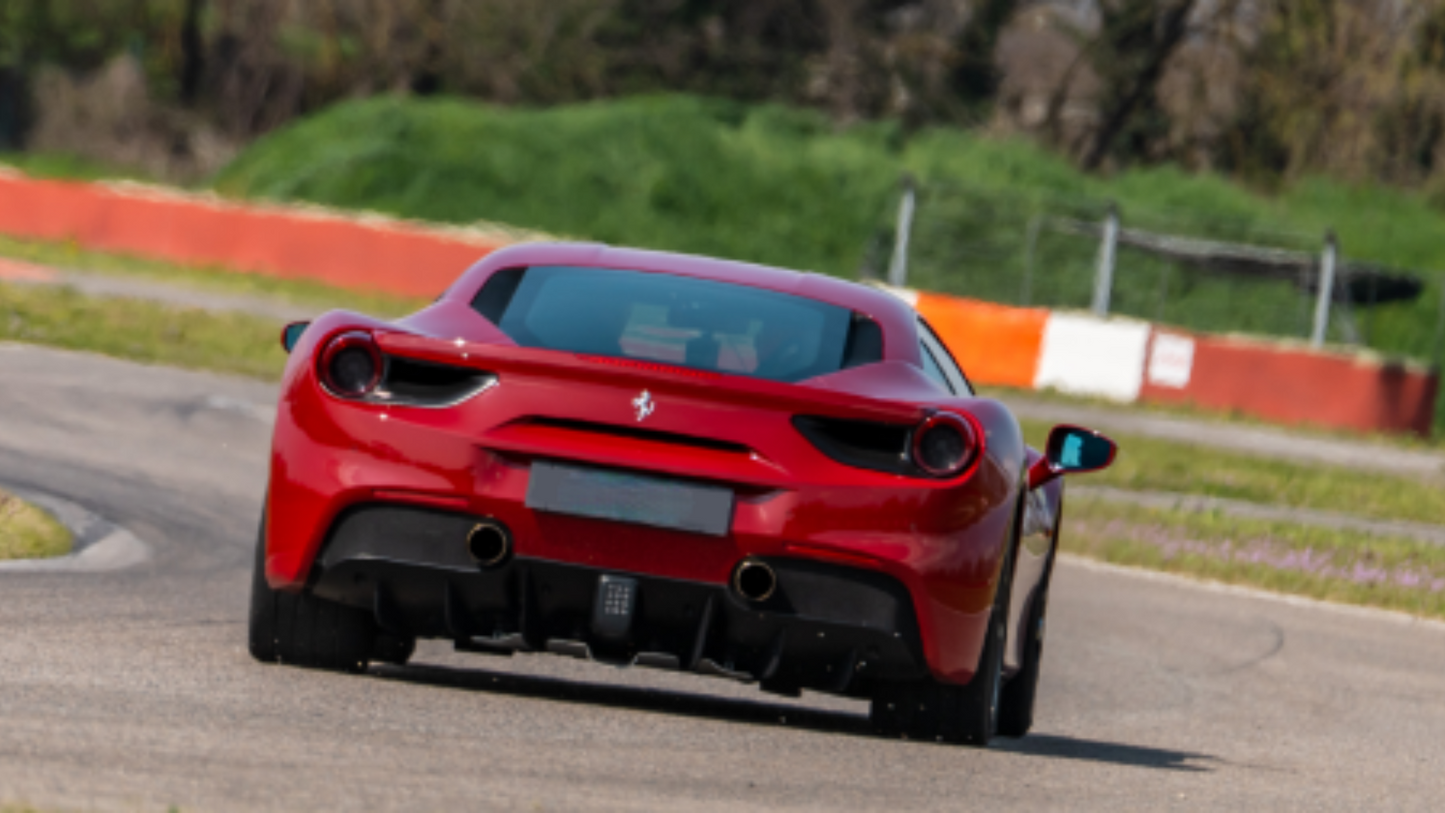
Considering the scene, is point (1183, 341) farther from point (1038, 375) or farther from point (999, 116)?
point (999, 116)

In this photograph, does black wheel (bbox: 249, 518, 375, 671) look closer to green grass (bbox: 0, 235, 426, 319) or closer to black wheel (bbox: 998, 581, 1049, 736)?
→ black wheel (bbox: 998, 581, 1049, 736)

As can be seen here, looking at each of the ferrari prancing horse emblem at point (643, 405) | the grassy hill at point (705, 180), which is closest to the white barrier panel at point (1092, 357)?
the grassy hill at point (705, 180)

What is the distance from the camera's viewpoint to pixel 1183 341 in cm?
2859

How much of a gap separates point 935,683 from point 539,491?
1316 mm

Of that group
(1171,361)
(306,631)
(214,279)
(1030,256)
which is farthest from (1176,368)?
(306,631)

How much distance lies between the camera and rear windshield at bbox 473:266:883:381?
630cm

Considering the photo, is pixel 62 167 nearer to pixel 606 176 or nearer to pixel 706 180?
pixel 606 176

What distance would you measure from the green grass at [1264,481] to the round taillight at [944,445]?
13405mm

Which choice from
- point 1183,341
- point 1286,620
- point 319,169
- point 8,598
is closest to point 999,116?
point 319,169

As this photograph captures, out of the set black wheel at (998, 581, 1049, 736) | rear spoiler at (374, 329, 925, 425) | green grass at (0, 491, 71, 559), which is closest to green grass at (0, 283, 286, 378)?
green grass at (0, 491, 71, 559)

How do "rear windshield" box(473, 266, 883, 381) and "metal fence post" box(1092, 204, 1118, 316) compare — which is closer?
"rear windshield" box(473, 266, 883, 381)

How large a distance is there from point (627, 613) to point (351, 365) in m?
0.90

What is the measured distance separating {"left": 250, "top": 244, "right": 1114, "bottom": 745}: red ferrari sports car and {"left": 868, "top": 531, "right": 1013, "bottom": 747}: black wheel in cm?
13

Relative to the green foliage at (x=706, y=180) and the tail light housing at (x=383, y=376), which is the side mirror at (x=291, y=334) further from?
the green foliage at (x=706, y=180)
